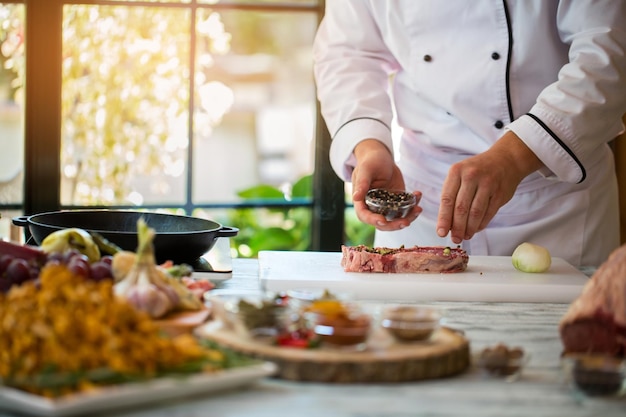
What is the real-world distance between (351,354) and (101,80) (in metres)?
2.54

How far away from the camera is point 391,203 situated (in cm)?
240

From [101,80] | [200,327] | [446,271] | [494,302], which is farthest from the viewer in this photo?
[101,80]

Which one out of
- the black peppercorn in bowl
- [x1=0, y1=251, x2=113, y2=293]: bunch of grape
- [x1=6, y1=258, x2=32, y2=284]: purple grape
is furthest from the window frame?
[x1=6, y1=258, x2=32, y2=284]: purple grape

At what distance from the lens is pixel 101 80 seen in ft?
12.0

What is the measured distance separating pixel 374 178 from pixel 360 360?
128 cm

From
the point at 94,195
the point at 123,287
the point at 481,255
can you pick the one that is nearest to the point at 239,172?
the point at 94,195

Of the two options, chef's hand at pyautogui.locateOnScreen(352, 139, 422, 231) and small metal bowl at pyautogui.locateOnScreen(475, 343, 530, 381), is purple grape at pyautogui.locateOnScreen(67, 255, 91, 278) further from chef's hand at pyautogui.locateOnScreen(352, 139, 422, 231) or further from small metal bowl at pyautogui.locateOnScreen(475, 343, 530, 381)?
chef's hand at pyautogui.locateOnScreen(352, 139, 422, 231)

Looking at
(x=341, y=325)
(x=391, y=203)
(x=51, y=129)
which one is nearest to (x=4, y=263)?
(x=341, y=325)

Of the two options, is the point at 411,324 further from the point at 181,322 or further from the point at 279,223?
the point at 279,223

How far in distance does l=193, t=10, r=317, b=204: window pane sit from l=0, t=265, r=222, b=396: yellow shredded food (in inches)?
98.7

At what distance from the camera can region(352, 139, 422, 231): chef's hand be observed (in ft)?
7.98

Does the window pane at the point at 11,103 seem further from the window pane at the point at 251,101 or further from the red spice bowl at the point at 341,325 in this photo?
the red spice bowl at the point at 341,325

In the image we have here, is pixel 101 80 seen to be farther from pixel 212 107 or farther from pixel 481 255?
pixel 481 255

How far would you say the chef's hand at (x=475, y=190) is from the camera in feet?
7.66
